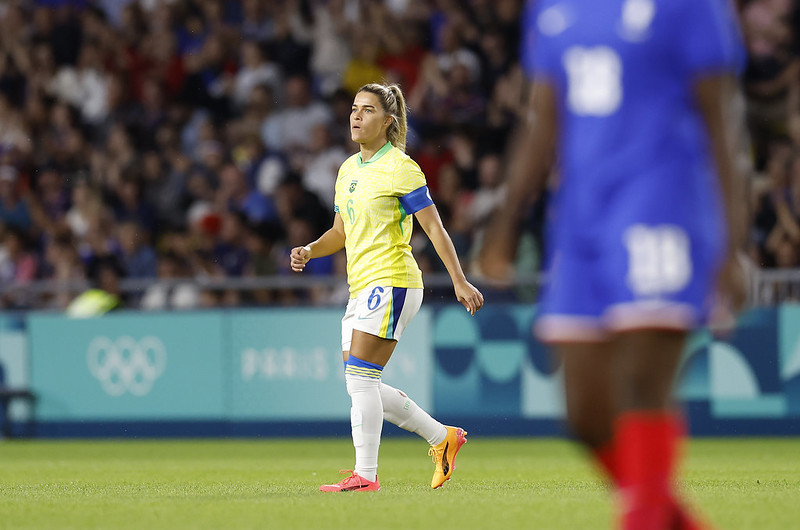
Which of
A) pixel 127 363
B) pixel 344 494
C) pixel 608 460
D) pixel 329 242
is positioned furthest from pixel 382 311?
pixel 127 363

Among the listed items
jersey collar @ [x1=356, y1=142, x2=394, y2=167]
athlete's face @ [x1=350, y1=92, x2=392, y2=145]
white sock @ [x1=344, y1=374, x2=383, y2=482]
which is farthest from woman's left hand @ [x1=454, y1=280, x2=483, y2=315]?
athlete's face @ [x1=350, y1=92, x2=392, y2=145]

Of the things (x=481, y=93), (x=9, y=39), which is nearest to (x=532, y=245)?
(x=481, y=93)

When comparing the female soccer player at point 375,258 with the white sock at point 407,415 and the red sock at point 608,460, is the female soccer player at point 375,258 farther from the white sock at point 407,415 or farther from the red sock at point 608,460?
the red sock at point 608,460

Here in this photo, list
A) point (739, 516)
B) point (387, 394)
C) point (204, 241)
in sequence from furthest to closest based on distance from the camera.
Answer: point (204, 241), point (387, 394), point (739, 516)

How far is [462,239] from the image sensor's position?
49.2ft

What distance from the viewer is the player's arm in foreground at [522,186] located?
4363 mm

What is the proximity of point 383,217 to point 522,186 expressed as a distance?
3931 mm

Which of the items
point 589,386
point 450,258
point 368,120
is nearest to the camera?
point 589,386

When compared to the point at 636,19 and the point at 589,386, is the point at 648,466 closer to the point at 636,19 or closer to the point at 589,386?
the point at 589,386

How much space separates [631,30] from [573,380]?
1.08 meters

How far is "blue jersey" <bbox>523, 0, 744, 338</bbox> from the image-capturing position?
4.10m

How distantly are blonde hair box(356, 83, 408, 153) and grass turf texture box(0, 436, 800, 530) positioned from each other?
212 centimetres

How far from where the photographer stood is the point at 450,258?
8109 millimetres

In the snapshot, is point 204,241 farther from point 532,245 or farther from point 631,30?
point 631,30
